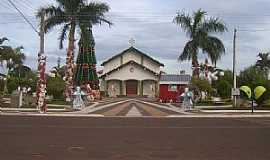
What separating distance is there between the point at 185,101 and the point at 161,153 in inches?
1234

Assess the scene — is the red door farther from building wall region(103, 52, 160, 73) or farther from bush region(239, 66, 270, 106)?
bush region(239, 66, 270, 106)

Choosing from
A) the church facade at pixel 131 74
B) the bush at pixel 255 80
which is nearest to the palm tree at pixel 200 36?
the bush at pixel 255 80

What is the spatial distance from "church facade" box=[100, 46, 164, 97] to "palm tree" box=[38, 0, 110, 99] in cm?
3962

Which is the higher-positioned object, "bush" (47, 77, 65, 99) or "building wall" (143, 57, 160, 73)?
"building wall" (143, 57, 160, 73)

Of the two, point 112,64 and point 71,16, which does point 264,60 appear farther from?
point 71,16

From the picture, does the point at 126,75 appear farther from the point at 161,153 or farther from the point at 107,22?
the point at 161,153

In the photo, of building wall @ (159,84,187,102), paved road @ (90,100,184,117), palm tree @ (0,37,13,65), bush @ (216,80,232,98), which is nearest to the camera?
paved road @ (90,100,184,117)

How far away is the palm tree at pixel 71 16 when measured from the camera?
52.8m

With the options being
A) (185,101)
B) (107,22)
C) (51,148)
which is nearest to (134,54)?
(107,22)

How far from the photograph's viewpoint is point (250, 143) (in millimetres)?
17328

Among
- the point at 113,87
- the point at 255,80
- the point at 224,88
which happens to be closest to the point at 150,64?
the point at 113,87

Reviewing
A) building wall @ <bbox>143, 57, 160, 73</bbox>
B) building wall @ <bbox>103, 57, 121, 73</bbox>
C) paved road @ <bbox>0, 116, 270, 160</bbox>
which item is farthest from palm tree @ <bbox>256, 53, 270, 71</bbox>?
paved road @ <bbox>0, 116, 270, 160</bbox>

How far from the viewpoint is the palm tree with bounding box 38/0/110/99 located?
52750 mm

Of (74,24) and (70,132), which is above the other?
(74,24)
